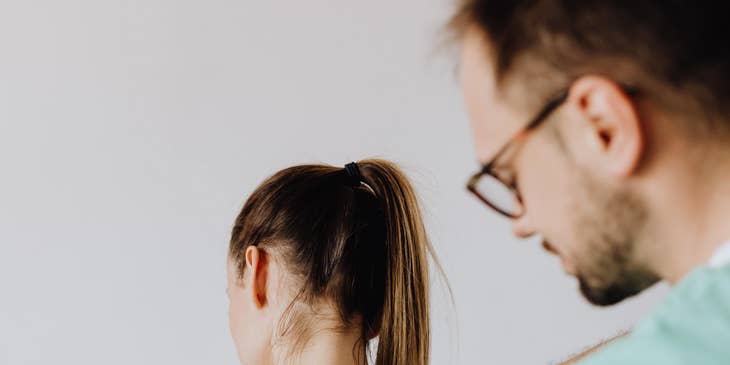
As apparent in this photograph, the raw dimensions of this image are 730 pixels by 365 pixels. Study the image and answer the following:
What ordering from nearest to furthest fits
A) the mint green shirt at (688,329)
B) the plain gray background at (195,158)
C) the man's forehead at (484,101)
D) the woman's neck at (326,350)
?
1. the mint green shirt at (688,329)
2. the man's forehead at (484,101)
3. the woman's neck at (326,350)
4. the plain gray background at (195,158)

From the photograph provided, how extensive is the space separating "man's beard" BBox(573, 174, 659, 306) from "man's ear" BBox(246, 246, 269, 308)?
1.99 ft

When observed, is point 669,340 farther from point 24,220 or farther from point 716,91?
point 24,220

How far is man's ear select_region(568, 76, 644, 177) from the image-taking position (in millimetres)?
585

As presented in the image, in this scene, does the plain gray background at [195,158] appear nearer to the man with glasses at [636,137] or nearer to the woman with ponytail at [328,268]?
the woman with ponytail at [328,268]

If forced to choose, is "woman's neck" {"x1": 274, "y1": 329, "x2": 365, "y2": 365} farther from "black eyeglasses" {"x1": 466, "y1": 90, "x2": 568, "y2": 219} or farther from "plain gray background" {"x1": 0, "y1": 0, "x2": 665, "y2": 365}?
"plain gray background" {"x1": 0, "y1": 0, "x2": 665, "y2": 365}

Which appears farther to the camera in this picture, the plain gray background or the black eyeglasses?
the plain gray background

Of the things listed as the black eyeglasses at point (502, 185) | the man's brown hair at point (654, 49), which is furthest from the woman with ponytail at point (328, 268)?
the man's brown hair at point (654, 49)

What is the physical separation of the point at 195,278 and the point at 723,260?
1476mm

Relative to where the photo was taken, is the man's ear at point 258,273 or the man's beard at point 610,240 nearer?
the man's beard at point 610,240

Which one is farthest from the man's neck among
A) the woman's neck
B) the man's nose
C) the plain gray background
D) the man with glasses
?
the plain gray background

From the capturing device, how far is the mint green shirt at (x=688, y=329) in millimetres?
536

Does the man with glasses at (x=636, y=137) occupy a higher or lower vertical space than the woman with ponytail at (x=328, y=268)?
higher

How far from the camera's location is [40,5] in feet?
6.45

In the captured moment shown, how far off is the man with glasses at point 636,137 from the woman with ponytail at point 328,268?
56 cm
